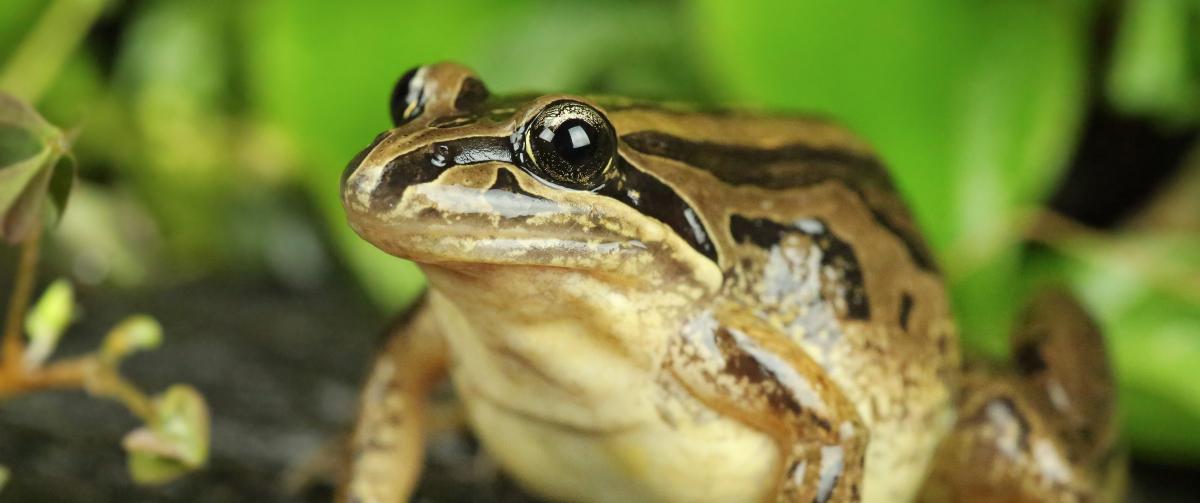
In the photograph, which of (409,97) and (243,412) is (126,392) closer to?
(409,97)

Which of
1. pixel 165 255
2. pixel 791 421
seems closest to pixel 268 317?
pixel 165 255

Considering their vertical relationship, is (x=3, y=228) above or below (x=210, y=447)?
above

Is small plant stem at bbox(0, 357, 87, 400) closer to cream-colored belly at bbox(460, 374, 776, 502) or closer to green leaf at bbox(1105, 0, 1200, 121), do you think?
cream-colored belly at bbox(460, 374, 776, 502)

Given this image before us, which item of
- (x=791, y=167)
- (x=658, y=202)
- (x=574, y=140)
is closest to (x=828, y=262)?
(x=791, y=167)

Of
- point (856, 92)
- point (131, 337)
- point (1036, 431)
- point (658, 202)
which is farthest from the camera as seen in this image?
point (856, 92)

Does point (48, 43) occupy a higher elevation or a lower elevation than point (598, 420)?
higher

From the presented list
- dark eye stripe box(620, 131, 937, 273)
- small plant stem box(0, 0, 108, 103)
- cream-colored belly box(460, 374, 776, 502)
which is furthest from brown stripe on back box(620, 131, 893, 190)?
small plant stem box(0, 0, 108, 103)

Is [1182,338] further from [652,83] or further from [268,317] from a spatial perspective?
[268,317]
